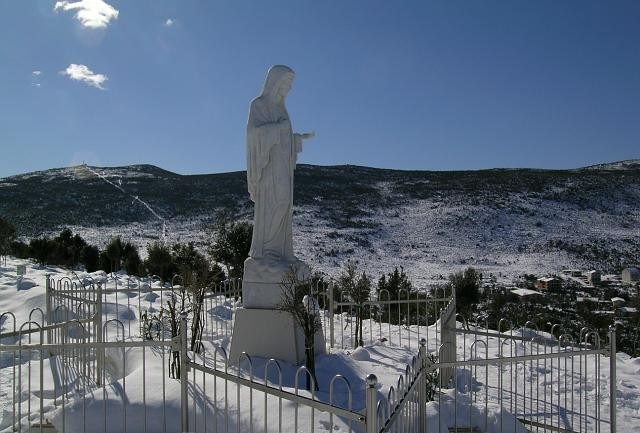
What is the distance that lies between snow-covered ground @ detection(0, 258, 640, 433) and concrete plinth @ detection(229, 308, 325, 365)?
260mm

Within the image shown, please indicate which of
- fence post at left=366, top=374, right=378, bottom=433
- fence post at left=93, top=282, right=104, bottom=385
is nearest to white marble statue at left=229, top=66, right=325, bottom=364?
fence post at left=93, top=282, right=104, bottom=385

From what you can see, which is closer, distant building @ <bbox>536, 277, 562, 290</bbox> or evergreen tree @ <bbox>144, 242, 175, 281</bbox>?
evergreen tree @ <bbox>144, 242, 175, 281</bbox>

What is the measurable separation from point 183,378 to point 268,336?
2.78m

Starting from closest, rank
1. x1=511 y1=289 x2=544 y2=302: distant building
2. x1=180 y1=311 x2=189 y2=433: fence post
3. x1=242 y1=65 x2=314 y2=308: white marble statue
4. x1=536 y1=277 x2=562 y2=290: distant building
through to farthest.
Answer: x1=180 y1=311 x2=189 y2=433: fence post < x1=242 y1=65 x2=314 y2=308: white marble statue < x1=511 y1=289 x2=544 y2=302: distant building < x1=536 y1=277 x2=562 y2=290: distant building

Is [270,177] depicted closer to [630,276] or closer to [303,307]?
[303,307]

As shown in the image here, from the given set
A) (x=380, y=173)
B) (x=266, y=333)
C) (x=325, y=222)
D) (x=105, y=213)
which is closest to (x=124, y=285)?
(x=266, y=333)

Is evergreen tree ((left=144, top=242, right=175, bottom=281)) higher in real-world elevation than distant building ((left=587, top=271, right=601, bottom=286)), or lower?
higher

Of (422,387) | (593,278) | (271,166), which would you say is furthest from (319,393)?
(593,278)

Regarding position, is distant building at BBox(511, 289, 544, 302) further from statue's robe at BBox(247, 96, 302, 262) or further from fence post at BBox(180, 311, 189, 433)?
fence post at BBox(180, 311, 189, 433)

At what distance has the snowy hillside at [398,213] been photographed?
110 ft

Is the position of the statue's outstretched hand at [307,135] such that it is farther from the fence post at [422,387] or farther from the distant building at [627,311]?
the distant building at [627,311]

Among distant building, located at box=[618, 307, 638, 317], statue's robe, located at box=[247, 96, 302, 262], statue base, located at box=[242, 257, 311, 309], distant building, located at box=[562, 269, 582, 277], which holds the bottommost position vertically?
distant building, located at box=[618, 307, 638, 317]

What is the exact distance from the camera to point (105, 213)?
4850 cm

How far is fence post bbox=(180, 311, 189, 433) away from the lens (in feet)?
15.1
